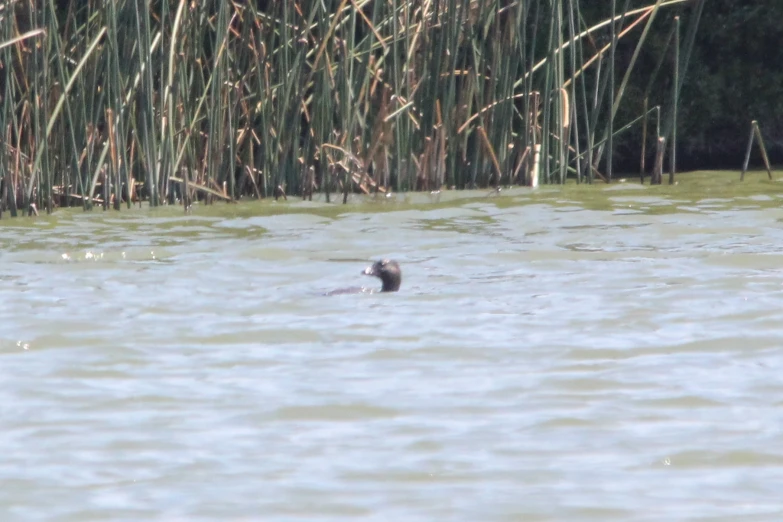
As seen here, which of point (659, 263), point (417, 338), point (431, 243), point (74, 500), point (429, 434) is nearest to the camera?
point (74, 500)

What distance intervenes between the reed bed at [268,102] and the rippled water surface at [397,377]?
0.90m

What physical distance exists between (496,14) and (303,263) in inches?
106

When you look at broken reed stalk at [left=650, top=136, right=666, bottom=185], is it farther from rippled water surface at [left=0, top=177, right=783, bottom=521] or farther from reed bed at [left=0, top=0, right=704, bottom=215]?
rippled water surface at [left=0, top=177, right=783, bottom=521]

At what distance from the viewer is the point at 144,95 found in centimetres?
820

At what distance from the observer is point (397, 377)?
4367 millimetres

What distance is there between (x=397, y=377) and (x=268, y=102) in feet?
15.0

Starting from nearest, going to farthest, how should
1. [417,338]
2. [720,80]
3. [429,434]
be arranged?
[429,434]
[417,338]
[720,80]

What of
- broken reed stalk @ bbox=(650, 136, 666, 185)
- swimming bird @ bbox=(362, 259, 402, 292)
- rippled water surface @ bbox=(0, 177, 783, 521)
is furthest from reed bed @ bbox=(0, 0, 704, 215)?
swimming bird @ bbox=(362, 259, 402, 292)

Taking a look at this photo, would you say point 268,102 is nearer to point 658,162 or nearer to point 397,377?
point 658,162

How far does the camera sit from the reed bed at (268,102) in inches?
325

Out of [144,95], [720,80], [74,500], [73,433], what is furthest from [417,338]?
[720,80]

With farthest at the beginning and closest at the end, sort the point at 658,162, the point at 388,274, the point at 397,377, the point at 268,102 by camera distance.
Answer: the point at 658,162 < the point at 268,102 < the point at 388,274 < the point at 397,377

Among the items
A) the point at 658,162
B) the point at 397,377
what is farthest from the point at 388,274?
the point at 658,162

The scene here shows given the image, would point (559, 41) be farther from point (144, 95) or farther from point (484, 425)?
point (484, 425)
